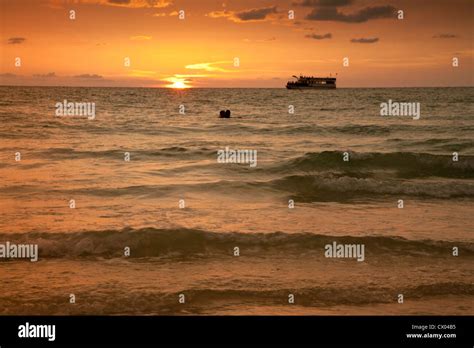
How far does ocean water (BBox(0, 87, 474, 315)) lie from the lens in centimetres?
860

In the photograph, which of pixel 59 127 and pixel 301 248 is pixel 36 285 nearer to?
pixel 301 248

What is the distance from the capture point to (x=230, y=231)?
12.1m

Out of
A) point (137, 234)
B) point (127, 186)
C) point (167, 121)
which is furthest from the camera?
point (167, 121)

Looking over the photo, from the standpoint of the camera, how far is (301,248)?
1126 centimetres

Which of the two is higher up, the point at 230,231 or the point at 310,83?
the point at 310,83

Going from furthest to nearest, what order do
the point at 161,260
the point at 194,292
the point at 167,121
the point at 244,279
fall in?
the point at 167,121 → the point at 161,260 → the point at 244,279 → the point at 194,292

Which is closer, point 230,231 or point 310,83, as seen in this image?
point 230,231

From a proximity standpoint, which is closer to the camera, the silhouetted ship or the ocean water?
the ocean water

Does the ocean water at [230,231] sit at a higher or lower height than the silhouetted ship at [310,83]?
lower

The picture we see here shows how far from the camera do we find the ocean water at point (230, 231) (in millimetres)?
8602

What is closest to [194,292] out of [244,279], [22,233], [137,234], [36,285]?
[244,279]

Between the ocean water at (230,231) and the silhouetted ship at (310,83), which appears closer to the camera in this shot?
the ocean water at (230,231)

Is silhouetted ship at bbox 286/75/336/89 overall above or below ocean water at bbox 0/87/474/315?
above
